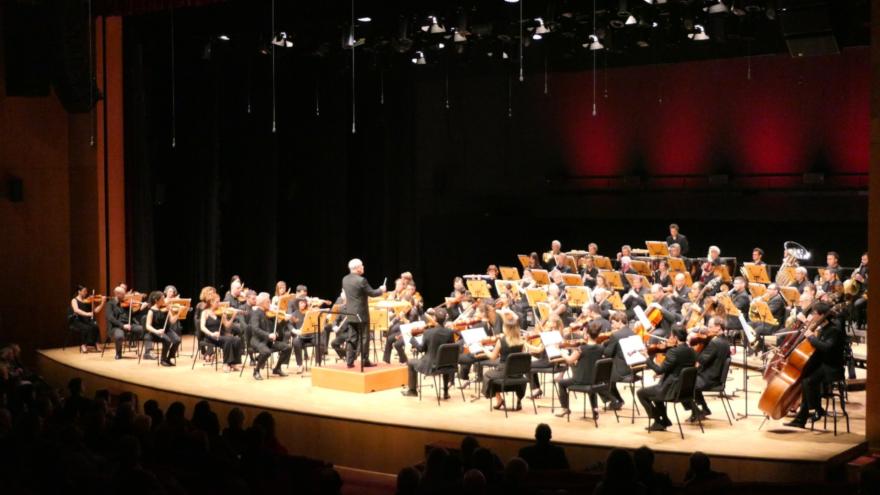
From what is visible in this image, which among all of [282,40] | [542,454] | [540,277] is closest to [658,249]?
[540,277]

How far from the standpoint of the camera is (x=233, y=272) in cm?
1994

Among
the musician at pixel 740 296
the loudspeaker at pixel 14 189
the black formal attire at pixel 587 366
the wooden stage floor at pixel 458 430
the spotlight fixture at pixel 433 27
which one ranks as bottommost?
the wooden stage floor at pixel 458 430

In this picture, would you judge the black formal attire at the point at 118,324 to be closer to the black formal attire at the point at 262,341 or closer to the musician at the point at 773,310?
the black formal attire at the point at 262,341

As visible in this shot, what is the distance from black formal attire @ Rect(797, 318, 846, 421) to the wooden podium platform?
511cm

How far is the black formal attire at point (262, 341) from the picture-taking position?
46.0 feet

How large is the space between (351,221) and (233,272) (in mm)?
2590

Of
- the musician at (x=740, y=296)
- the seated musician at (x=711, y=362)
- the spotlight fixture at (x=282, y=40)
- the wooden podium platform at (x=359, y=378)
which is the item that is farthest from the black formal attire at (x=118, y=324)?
the musician at (x=740, y=296)

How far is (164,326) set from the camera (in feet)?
50.4

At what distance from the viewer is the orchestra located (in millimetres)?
10875

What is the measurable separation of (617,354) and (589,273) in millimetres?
5526

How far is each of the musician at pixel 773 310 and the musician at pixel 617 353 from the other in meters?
3.15

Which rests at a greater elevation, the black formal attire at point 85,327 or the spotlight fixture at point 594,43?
the spotlight fixture at point 594,43

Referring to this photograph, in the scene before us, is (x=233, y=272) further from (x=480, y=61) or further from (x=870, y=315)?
(x=870, y=315)

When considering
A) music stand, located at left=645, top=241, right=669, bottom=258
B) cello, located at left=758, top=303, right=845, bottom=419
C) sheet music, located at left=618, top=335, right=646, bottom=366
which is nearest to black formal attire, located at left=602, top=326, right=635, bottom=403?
sheet music, located at left=618, top=335, right=646, bottom=366
